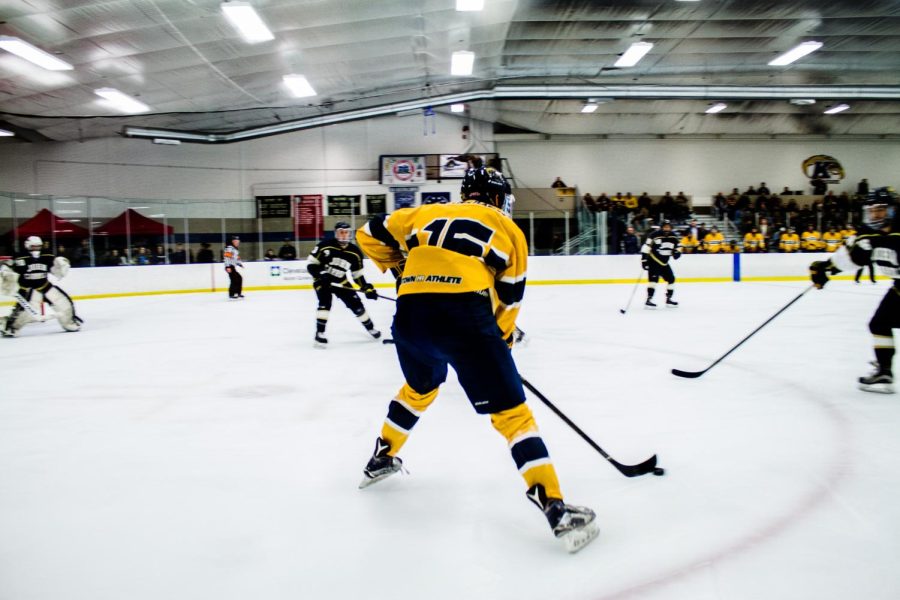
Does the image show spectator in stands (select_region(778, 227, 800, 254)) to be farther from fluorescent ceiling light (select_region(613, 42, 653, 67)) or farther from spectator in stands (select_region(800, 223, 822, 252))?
fluorescent ceiling light (select_region(613, 42, 653, 67))

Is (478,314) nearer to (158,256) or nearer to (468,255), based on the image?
(468,255)

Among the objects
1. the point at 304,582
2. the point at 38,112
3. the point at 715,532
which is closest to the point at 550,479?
the point at 715,532

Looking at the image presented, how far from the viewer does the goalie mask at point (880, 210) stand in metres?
3.42

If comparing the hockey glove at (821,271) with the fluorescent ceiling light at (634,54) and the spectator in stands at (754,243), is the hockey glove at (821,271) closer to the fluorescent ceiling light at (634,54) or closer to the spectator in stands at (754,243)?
the fluorescent ceiling light at (634,54)

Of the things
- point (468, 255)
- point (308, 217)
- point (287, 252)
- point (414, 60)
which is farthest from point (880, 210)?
point (308, 217)

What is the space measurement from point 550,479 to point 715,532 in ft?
1.97

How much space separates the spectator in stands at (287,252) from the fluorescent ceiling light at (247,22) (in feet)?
15.3

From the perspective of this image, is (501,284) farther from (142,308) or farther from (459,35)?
(459,35)

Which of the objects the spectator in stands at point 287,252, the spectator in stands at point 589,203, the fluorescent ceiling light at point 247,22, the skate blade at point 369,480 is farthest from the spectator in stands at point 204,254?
the skate blade at point 369,480

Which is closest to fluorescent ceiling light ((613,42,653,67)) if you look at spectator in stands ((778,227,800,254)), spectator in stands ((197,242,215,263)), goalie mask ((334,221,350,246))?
spectator in stands ((778,227,800,254))

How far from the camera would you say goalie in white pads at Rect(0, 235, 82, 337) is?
22.3 feet

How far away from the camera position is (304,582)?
1579 millimetres

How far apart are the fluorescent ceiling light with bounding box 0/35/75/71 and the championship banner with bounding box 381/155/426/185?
8.61m

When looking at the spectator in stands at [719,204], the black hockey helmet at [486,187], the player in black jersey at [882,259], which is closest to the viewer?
the black hockey helmet at [486,187]
